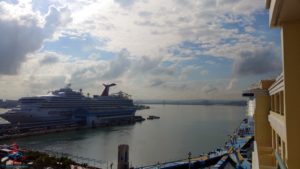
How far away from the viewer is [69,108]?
51000 millimetres

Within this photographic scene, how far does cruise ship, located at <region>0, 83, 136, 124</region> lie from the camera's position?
149ft

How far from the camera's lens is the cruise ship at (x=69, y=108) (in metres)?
45.3

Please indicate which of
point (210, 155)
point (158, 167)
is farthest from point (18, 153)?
point (210, 155)

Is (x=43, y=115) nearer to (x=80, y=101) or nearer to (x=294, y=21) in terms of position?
(x=80, y=101)

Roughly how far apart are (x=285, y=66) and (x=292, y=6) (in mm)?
942

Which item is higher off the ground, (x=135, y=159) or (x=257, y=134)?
(x=257, y=134)

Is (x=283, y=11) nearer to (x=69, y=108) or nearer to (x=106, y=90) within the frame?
(x=69, y=108)

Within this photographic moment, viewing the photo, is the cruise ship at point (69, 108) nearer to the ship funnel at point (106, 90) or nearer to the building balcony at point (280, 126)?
the ship funnel at point (106, 90)

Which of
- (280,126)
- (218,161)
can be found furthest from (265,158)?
(218,161)

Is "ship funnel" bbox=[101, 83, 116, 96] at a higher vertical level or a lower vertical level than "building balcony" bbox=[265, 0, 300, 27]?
higher

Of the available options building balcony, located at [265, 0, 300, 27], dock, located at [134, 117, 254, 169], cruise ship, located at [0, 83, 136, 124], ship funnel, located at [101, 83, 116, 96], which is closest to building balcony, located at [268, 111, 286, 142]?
building balcony, located at [265, 0, 300, 27]

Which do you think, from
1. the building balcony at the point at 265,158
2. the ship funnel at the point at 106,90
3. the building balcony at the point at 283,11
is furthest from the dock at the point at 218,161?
the ship funnel at the point at 106,90

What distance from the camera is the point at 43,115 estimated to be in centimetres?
4612

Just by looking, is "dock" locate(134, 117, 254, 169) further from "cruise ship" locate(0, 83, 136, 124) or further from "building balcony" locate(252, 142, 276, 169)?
"cruise ship" locate(0, 83, 136, 124)
